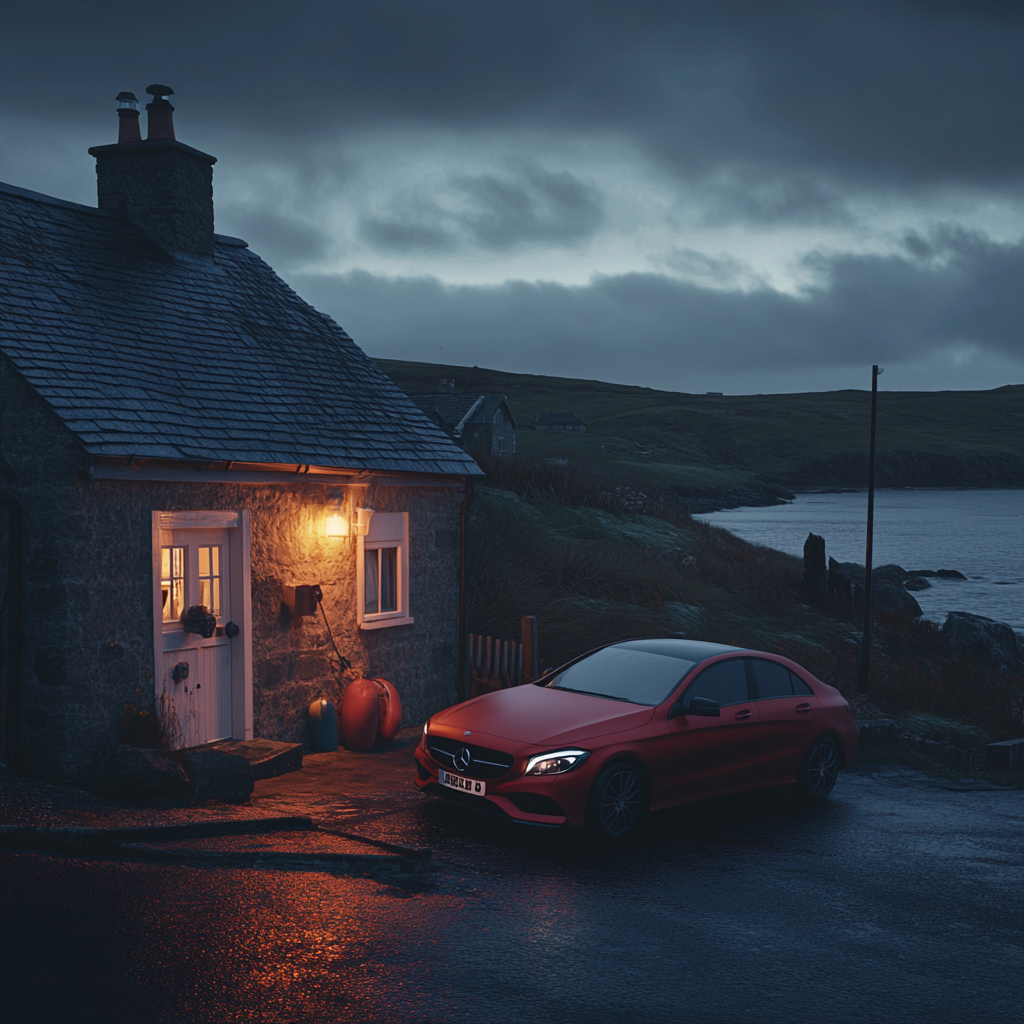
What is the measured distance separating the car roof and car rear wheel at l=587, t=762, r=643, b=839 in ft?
4.79

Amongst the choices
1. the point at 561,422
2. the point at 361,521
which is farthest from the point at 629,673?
the point at 561,422

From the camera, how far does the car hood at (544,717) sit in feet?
27.3

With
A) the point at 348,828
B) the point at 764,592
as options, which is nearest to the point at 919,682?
the point at 764,592

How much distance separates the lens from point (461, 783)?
8469 millimetres

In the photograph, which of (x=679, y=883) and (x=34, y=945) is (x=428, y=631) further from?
(x=34, y=945)

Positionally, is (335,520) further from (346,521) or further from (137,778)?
(137,778)

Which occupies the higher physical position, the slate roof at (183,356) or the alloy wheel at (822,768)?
the slate roof at (183,356)

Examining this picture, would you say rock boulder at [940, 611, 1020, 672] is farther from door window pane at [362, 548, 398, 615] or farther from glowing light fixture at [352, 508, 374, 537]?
glowing light fixture at [352, 508, 374, 537]

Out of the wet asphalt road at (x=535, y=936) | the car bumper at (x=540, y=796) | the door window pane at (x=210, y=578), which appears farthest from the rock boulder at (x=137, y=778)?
the car bumper at (x=540, y=796)

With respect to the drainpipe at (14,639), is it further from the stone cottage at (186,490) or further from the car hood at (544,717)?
the car hood at (544,717)

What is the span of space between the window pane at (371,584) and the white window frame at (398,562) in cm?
7

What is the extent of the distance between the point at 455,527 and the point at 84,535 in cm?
603

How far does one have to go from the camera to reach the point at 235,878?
6.79m

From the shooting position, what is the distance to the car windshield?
9211 millimetres
